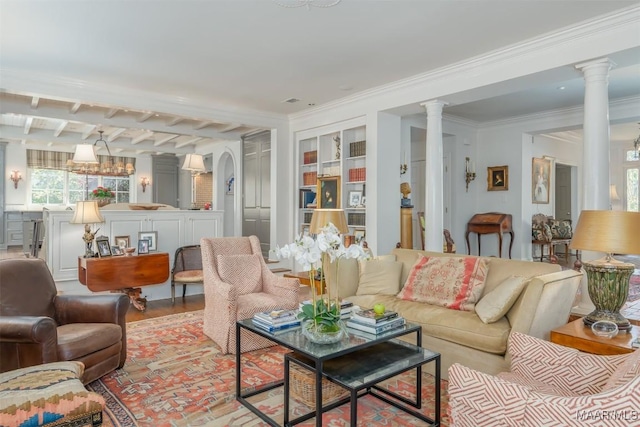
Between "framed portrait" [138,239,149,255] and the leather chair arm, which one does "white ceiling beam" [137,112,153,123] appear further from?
the leather chair arm

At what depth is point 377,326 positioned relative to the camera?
2.28m

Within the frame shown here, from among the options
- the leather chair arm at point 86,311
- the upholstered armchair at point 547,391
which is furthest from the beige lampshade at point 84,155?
the upholstered armchair at point 547,391

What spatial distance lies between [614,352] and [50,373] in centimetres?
276

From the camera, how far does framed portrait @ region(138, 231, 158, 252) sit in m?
5.00

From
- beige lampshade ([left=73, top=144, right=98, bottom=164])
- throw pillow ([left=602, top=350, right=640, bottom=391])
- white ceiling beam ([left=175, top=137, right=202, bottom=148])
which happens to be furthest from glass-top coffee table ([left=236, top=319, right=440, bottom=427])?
white ceiling beam ([left=175, top=137, right=202, bottom=148])

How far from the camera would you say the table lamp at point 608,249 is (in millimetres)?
2068

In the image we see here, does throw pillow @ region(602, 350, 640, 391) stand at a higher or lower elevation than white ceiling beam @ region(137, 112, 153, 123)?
lower

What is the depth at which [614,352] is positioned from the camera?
6.66 ft

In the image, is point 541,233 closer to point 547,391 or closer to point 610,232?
point 610,232

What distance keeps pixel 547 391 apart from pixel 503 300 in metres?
1.07

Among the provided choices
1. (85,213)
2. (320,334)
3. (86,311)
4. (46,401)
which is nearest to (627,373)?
(320,334)

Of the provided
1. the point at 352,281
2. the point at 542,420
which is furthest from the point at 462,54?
the point at 542,420

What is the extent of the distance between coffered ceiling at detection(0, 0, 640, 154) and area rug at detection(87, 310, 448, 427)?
2683mm

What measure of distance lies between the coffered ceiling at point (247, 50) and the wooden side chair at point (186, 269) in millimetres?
1928
